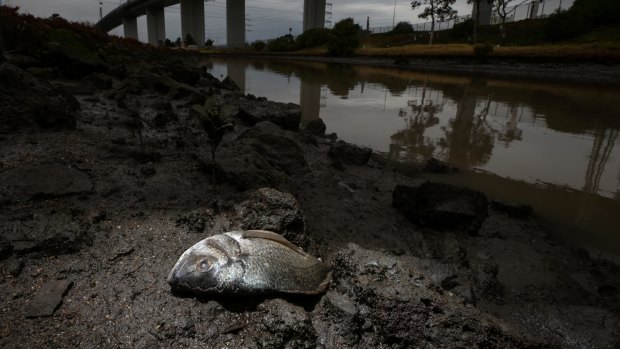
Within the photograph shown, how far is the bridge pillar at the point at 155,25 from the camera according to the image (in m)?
77.6

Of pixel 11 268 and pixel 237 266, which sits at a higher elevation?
pixel 237 266

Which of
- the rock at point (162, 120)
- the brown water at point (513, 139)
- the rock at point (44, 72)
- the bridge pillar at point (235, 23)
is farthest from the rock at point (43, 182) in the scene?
the bridge pillar at point (235, 23)

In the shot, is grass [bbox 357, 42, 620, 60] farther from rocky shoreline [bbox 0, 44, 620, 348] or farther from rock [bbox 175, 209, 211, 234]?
rock [bbox 175, 209, 211, 234]

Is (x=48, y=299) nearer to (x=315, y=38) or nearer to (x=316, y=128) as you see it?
(x=316, y=128)

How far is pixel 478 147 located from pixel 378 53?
124 ft

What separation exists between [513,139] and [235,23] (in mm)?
69580

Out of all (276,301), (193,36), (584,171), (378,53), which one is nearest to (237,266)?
(276,301)

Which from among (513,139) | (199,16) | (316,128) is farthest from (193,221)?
(199,16)

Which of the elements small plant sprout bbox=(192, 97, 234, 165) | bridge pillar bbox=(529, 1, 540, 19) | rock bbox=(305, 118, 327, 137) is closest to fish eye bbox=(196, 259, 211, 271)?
small plant sprout bbox=(192, 97, 234, 165)

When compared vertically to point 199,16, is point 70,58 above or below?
below

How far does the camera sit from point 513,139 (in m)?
8.98

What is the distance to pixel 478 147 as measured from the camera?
8219mm

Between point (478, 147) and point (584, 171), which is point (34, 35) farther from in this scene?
point (584, 171)

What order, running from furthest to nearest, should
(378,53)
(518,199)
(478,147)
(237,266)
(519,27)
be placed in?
(519,27) < (378,53) < (478,147) < (518,199) < (237,266)
